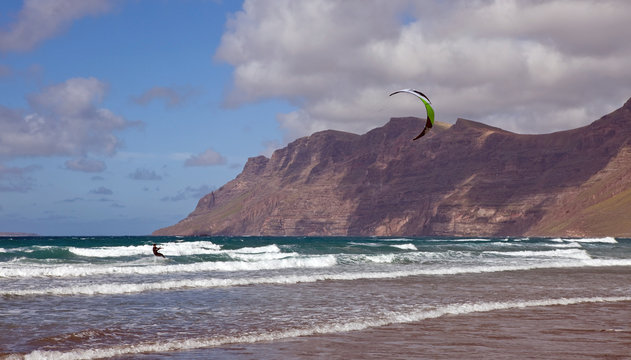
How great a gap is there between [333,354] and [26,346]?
5.60 m

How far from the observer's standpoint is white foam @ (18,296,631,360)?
10734 mm

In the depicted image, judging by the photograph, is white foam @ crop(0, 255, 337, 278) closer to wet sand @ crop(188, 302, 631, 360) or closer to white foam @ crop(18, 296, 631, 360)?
white foam @ crop(18, 296, 631, 360)

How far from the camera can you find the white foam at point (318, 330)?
1073cm

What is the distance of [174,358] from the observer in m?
10.4

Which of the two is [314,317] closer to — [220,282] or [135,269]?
[220,282]

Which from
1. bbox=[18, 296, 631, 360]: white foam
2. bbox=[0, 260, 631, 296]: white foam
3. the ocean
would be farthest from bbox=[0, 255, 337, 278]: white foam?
bbox=[18, 296, 631, 360]: white foam

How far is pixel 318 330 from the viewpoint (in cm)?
1305

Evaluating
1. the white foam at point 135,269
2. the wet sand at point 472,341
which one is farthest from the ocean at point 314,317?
the white foam at point 135,269

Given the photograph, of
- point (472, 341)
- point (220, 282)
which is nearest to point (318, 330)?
point (472, 341)

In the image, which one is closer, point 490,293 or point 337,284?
point 490,293

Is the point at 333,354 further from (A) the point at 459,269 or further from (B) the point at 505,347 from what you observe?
(A) the point at 459,269

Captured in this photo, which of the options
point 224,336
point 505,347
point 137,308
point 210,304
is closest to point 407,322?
point 505,347

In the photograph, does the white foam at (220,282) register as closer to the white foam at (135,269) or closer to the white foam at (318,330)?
the white foam at (135,269)

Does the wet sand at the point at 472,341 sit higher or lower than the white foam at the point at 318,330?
lower
